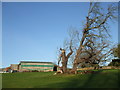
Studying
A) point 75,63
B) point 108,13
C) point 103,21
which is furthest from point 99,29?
point 75,63

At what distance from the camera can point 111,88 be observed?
10.8m

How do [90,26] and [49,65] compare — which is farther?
[49,65]

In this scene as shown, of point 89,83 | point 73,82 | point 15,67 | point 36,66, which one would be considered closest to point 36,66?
point 36,66

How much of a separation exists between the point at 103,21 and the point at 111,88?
19351 mm

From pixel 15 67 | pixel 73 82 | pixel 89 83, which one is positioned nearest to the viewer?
pixel 89 83

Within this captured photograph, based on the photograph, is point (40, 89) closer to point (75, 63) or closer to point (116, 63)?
point (75, 63)

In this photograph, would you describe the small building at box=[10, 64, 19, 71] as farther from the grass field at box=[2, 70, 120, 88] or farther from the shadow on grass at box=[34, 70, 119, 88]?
the shadow on grass at box=[34, 70, 119, 88]

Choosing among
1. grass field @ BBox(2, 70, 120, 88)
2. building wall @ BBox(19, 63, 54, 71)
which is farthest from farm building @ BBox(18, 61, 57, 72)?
grass field @ BBox(2, 70, 120, 88)

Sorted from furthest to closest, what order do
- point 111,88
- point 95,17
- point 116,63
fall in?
point 116,63, point 95,17, point 111,88

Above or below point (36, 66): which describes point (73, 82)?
above

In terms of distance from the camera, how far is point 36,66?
72250mm

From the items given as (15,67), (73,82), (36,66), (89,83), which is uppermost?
(89,83)

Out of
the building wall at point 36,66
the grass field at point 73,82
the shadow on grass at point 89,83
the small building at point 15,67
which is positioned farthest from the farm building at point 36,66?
the shadow on grass at point 89,83

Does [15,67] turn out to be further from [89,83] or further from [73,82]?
[89,83]
